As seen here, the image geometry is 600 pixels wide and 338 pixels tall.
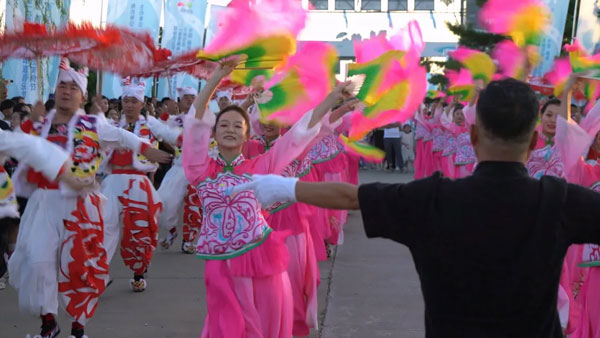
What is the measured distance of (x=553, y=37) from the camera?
10.6 metres

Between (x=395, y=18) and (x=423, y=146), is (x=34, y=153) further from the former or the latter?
(x=395, y=18)

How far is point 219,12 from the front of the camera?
4.69 m

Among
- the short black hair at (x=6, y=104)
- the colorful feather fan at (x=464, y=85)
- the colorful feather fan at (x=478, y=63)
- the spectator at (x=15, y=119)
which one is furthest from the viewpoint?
the short black hair at (x=6, y=104)

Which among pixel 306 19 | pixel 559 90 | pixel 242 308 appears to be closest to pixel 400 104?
pixel 306 19

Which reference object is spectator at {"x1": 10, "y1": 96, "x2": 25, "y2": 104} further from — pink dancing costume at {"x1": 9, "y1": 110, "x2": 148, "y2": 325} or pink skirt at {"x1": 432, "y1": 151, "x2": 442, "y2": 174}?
pink skirt at {"x1": 432, "y1": 151, "x2": 442, "y2": 174}

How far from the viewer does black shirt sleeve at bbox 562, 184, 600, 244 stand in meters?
2.48

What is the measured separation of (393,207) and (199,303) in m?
5.29

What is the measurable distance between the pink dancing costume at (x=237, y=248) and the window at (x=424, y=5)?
2753cm

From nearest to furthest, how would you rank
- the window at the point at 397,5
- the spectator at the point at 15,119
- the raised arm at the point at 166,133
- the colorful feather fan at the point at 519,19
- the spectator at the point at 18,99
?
the colorful feather fan at the point at 519,19, the raised arm at the point at 166,133, the spectator at the point at 15,119, the spectator at the point at 18,99, the window at the point at 397,5

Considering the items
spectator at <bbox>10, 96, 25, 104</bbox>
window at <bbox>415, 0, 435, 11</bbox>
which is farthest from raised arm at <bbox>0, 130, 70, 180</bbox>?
window at <bbox>415, 0, 435, 11</bbox>

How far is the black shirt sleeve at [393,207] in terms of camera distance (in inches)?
98.0

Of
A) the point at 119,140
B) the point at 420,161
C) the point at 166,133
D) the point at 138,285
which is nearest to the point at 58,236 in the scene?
the point at 119,140

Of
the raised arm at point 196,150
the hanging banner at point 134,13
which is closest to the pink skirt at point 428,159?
the hanging banner at point 134,13

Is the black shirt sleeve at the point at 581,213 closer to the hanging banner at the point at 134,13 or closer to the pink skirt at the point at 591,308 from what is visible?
the pink skirt at the point at 591,308
